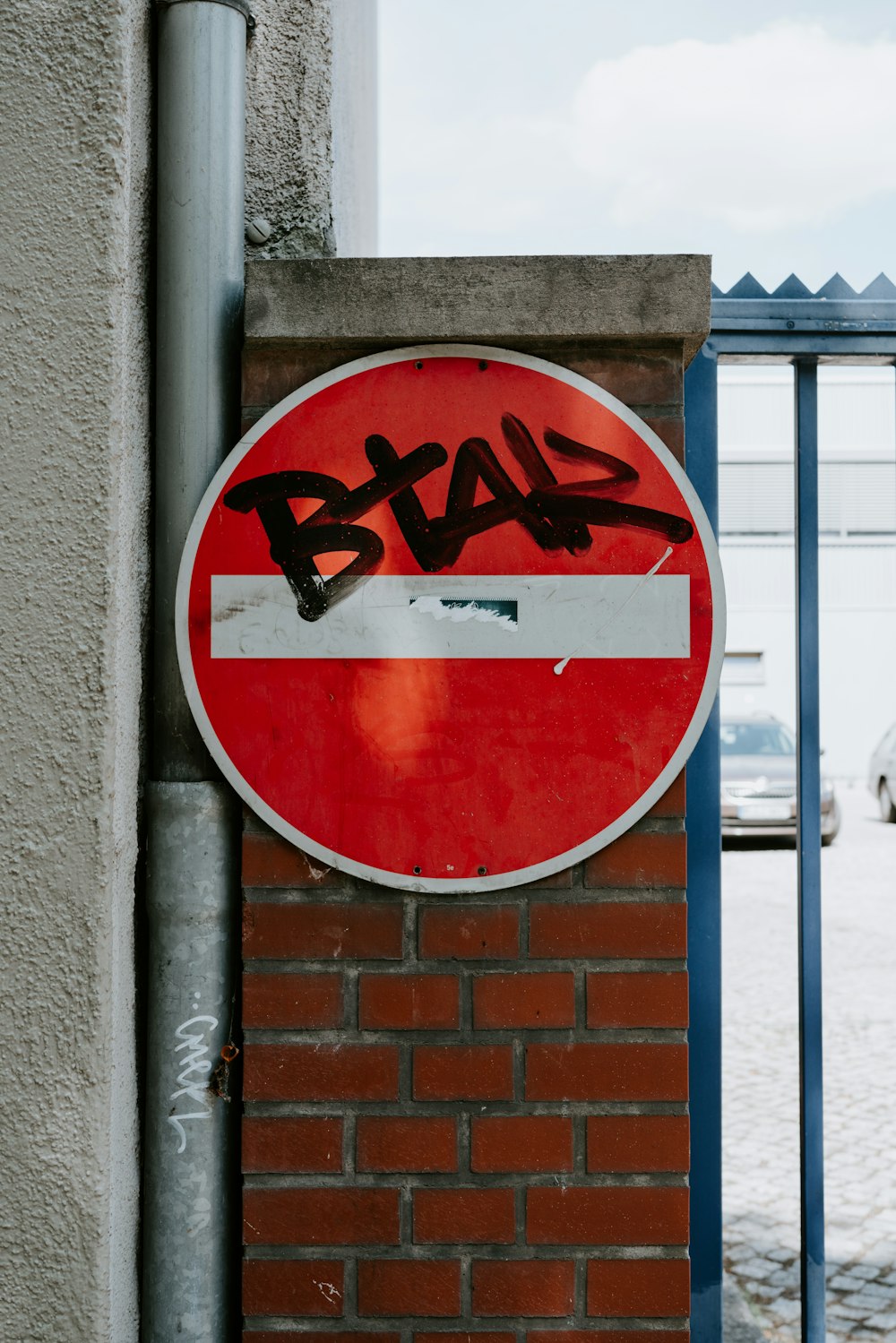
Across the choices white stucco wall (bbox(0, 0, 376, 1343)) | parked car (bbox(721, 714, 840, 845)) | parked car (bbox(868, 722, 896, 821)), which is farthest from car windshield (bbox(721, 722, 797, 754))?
white stucco wall (bbox(0, 0, 376, 1343))

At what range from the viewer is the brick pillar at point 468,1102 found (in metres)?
1.51

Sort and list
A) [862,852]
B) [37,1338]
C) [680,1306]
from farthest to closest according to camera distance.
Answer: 1. [862,852]
2. [680,1306]
3. [37,1338]

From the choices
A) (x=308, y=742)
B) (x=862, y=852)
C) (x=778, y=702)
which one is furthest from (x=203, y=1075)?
(x=778, y=702)

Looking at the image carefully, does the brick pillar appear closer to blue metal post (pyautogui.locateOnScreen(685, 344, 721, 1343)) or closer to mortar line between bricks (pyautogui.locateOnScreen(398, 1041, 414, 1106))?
mortar line between bricks (pyautogui.locateOnScreen(398, 1041, 414, 1106))

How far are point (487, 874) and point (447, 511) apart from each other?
0.52m

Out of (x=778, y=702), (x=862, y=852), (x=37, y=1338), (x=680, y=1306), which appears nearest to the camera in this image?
(x=37, y=1338)

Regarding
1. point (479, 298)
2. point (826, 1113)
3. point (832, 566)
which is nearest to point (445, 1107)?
point (479, 298)

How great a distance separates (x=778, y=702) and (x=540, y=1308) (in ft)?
55.5

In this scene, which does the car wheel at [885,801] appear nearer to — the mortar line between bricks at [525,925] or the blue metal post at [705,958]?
the blue metal post at [705,958]

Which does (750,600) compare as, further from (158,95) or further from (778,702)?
(158,95)

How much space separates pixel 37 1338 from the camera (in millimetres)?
1358

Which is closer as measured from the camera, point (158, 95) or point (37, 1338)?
point (37, 1338)

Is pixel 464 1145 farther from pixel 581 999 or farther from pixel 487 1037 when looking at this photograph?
pixel 581 999

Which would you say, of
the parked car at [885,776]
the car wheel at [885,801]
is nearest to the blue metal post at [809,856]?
the parked car at [885,776]
